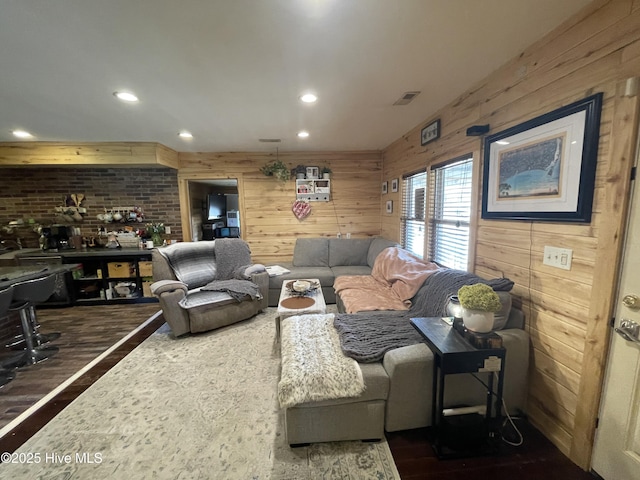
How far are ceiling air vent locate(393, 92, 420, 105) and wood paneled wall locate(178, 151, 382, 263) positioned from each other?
79.8 inches

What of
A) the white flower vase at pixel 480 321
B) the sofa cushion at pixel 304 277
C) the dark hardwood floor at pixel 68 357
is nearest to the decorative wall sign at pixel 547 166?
the white flower vase at pixel 480 321

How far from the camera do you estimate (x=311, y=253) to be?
4.11 m

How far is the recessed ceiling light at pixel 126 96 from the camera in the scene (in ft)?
6.73

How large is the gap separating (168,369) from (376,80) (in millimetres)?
2975

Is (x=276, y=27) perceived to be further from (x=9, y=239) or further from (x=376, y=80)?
(x=9, y=239)

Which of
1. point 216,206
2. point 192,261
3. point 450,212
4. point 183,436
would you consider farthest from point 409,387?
point 216,206

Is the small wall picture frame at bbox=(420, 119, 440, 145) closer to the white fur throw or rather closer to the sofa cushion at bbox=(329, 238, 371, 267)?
the sofa cushion at bbox=(329, 238, 371, 267)

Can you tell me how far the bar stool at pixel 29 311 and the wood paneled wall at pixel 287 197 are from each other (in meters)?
2.03

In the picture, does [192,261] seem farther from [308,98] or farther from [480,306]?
[480,306]

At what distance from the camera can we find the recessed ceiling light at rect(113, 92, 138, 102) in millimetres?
2053

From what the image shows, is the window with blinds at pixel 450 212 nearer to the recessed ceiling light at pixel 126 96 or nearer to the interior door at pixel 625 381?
the interior door at pixel 625 381

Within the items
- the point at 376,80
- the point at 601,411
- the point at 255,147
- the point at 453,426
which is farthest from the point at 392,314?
the point at 255,147

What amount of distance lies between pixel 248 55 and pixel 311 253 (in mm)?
2911

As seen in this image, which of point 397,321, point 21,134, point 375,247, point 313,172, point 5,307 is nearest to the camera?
point 397,321
